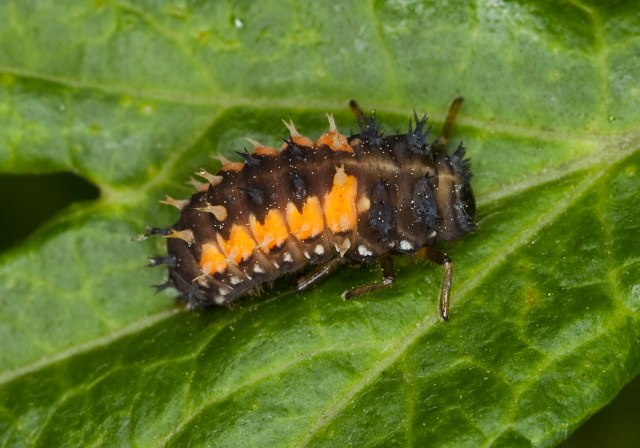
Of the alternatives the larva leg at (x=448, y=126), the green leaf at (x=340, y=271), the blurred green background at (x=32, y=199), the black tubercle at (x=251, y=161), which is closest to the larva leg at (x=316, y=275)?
the green leaf at (x=340, y=271)

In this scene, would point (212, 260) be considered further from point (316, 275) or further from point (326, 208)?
point (326, 208)

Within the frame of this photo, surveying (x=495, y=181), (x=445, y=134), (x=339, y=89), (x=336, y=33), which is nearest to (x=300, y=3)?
(x=336, y=33)

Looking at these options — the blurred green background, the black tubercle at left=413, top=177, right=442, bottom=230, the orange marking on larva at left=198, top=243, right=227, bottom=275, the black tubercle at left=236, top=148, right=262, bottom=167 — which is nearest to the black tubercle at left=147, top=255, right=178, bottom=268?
the orange marking on larva at left=198, top=243, right=227, bottom=275

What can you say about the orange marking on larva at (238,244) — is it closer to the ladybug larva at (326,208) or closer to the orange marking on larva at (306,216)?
the ladybug larva at (326,208)

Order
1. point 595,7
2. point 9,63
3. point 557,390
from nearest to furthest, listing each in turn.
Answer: point 557,390 → point 595,7 → point 9,63

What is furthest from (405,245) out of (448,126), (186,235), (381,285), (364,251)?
(186,235)

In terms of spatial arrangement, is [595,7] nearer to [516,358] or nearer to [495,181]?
[495,181]
